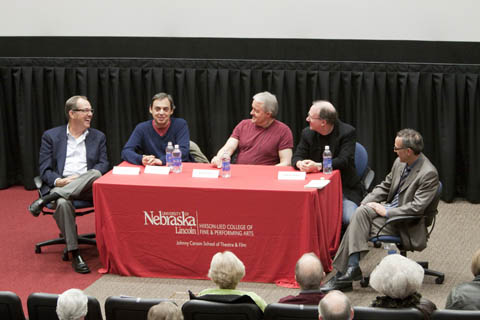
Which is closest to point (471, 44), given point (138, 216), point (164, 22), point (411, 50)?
point (411, 50)

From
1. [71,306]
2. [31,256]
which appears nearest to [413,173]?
[71,306]

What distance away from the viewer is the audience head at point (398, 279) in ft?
11.4

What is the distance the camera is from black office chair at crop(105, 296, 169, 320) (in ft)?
11.8

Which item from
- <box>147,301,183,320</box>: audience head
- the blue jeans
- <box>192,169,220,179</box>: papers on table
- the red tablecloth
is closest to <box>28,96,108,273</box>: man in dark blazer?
the red tablecloth

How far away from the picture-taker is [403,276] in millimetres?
3492

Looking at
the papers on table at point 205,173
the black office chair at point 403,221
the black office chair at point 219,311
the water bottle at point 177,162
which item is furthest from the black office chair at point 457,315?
the water bottle at point 177,162

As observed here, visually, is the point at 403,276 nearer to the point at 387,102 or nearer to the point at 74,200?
the point at 74,200

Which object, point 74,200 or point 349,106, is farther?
point 349,106

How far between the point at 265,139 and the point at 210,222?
109 centimetres

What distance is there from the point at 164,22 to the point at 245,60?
36.6 inches

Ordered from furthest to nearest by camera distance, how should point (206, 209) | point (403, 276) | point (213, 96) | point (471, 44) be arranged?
point (213, 96)
point (471, 44)
point (206, 209)
point (403, 276)

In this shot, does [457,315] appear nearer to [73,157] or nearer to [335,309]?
[335,309]

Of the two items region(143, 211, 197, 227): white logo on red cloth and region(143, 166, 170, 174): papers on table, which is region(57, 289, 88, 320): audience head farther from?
region(143, 166, 170, 174): papers on table

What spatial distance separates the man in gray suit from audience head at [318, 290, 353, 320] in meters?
2.01
